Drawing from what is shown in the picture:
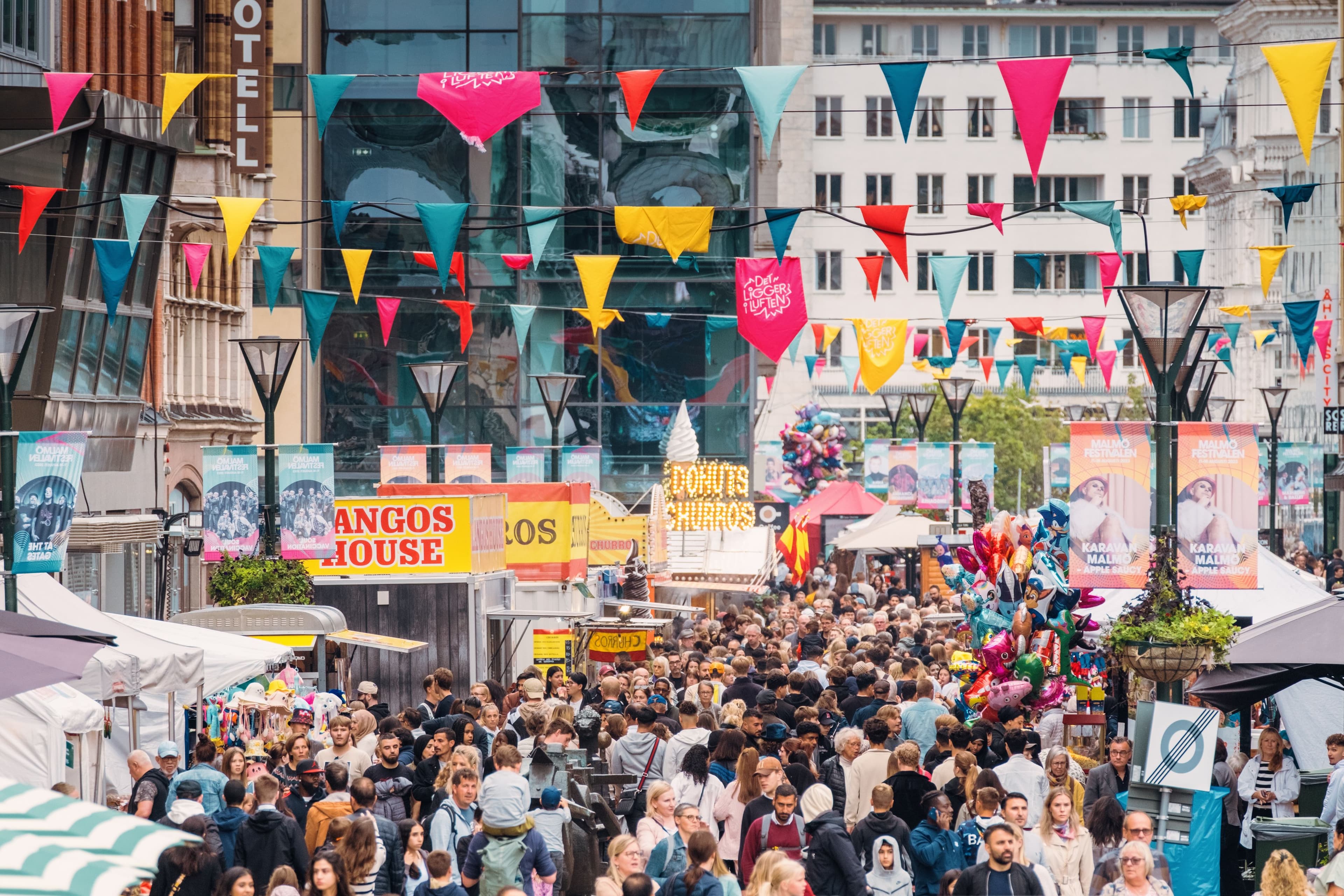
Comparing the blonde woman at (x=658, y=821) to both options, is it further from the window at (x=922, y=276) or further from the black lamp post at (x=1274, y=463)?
the window at (x=922, y=276)

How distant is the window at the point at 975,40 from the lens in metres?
94.2

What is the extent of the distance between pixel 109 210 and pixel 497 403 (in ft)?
74.1

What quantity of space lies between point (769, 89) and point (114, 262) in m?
9.27

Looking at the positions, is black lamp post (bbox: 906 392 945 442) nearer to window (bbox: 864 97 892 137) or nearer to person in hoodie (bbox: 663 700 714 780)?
person in hoodie (bbox: 663 700 714 780)

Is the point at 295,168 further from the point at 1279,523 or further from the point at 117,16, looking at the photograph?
the point at 1279,523

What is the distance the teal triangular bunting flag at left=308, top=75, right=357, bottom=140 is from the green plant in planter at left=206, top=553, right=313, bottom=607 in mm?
6585

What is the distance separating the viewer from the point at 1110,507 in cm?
1505

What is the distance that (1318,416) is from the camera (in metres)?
60.9

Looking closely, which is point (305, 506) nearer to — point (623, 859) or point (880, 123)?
point (623, 859)

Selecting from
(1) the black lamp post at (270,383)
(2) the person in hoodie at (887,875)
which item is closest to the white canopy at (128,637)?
(1) the black lamp post at (270,383)

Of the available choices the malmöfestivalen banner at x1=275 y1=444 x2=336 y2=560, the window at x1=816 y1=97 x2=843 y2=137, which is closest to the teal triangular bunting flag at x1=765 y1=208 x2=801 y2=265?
the malmöfestivalen banner at x1=275 y1=444 x2=336 y2=560

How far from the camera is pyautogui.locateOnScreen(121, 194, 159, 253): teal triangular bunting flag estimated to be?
19031 millimetres

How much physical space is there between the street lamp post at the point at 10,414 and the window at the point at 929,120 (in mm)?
73171

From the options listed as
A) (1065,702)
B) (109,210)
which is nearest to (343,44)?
(109,210)
